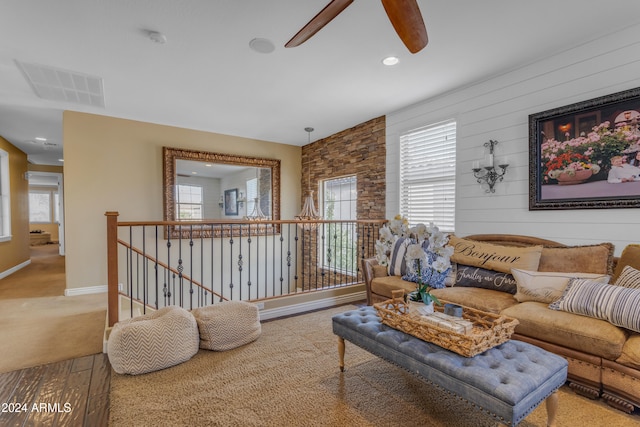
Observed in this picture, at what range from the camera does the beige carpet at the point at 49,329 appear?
2.51 m

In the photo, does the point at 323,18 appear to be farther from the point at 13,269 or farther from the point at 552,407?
the point at 13,269

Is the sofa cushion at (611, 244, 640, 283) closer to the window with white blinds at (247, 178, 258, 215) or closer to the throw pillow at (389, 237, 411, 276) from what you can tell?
the throw pillow at (389, 237, 411, 276)

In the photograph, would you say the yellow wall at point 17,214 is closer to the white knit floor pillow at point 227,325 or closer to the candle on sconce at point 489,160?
the white knit floor pillow at point 227,325

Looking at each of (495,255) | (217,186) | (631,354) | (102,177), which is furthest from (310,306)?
(102,177)

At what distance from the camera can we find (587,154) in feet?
8.56

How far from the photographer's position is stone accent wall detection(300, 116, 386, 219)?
15.2 ft

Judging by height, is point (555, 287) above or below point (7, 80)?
below

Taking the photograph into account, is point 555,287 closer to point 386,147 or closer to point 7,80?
point 386,147

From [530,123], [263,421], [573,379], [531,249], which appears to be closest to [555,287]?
[531,249]

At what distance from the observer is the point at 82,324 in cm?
321

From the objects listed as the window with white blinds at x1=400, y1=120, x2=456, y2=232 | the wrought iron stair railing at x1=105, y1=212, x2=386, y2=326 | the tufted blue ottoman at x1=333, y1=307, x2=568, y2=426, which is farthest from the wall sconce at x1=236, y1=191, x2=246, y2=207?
the tufted blue ottoman at x1=333, y1=307, x2=568, y2=426

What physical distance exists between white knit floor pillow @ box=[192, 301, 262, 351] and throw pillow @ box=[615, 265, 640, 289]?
2875 millimetres

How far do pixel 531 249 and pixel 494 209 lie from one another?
704 mm

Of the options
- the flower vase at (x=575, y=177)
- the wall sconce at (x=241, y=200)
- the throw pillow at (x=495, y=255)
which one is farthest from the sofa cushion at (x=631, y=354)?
the wall sconce at (x=241, y=200)
